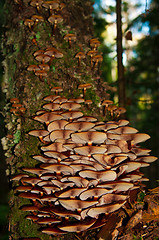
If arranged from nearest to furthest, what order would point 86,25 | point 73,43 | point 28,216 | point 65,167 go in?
point 65,167 < point 28,216 < point 73,43 < point 86,25

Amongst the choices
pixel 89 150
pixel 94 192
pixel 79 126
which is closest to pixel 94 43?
pixel 79 126

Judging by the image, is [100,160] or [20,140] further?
[20,140]

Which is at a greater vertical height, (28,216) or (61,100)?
(61,100)

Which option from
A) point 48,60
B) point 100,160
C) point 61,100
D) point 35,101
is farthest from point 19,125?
point 100,160

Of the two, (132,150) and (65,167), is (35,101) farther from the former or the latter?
(132,150)

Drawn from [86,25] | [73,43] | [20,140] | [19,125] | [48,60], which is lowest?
[20,140]

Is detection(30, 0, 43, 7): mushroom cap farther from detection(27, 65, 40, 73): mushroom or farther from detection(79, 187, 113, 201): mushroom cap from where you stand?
detection(79, 187, 113, 201): mushroom cap

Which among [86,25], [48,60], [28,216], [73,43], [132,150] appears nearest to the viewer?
[28,216]
